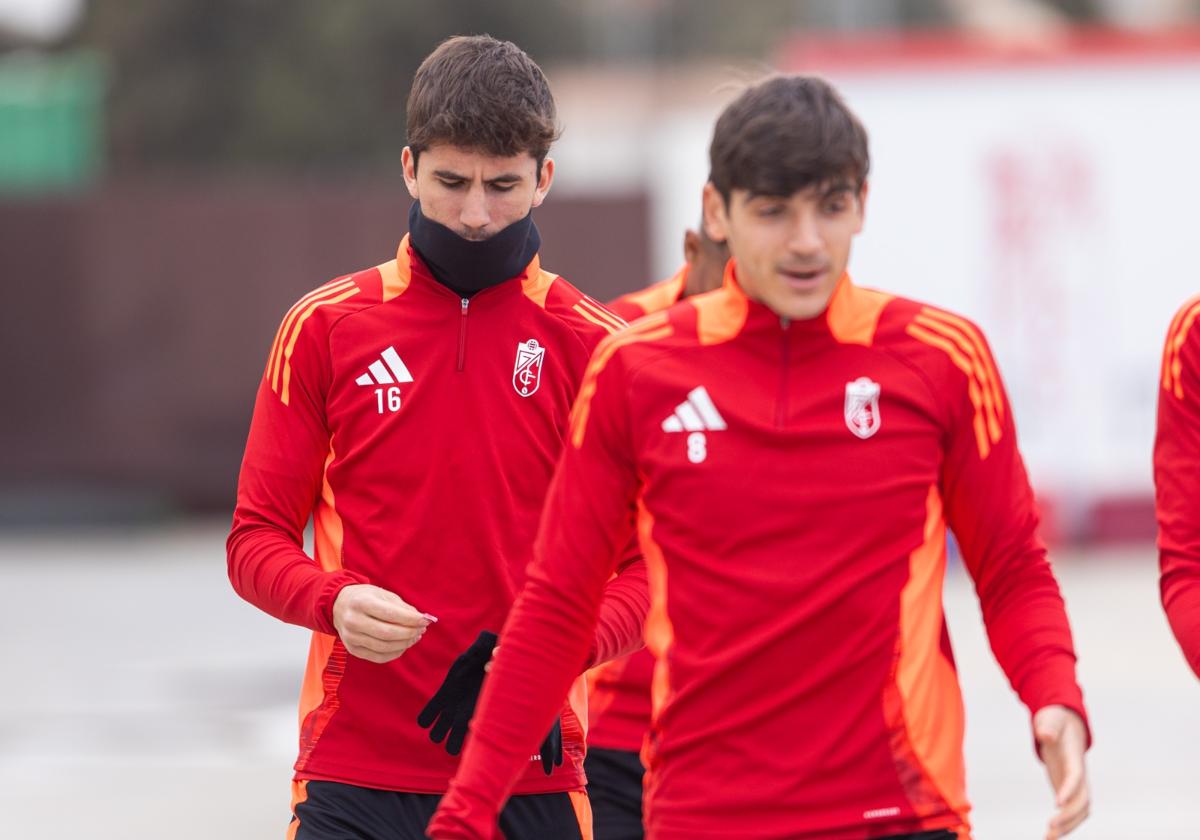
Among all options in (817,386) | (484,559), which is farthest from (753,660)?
(484,559)

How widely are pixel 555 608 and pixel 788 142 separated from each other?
82cm

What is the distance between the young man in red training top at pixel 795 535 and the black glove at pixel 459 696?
54 centimetres

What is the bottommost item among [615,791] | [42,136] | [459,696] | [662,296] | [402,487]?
[615,791]

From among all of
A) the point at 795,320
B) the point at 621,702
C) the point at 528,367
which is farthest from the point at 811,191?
the point at 621,702

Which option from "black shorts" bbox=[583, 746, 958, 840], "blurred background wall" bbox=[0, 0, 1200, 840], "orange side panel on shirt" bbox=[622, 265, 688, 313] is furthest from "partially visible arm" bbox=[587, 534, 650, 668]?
"blurred background wall" bbox=[0, 0, 1200, 840]

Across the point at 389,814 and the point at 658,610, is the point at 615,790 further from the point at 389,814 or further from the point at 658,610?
the point at 658,610

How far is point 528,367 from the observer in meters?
4.36

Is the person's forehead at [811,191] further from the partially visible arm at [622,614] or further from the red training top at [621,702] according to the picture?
the red training top at [621,702]

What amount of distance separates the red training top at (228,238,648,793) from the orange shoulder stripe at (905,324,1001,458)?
0.91m

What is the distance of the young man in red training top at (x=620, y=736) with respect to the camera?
5.34 meters

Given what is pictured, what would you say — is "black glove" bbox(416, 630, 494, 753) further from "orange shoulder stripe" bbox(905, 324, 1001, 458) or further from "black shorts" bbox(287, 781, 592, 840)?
"orange shoulder stripe" bbox(905, 324, 1001, 458)

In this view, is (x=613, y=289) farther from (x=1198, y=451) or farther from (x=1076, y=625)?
(x=1198, y=451)

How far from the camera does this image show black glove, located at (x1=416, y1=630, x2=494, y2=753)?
4078mm

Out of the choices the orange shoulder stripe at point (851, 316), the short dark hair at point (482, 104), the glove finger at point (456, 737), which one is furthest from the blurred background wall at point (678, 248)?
the orange shoulder stripe at point (851, 316)
